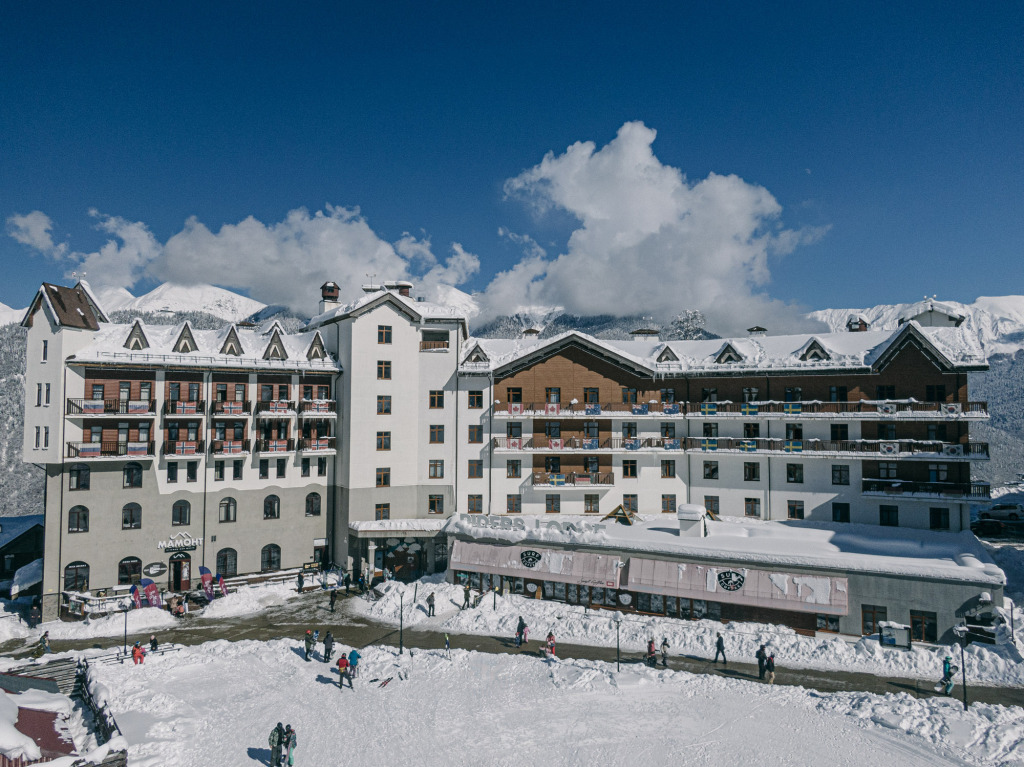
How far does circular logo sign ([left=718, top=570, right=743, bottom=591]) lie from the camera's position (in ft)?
112

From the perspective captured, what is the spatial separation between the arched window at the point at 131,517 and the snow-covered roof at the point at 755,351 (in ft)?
80.4

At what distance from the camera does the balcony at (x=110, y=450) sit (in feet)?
128

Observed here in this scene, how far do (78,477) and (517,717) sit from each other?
32.6 m

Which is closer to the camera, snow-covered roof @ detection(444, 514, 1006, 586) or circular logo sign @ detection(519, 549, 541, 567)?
snow-covered roof @ detection(444, 514, 1006, 586)

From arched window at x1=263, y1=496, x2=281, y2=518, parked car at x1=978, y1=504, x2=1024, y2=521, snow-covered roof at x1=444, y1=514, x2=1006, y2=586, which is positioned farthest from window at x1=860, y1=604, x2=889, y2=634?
parked car at x1=978, y1=504, x2=1024, y2=521

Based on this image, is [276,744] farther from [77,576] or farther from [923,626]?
[923,626]

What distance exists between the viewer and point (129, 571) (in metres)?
41.0

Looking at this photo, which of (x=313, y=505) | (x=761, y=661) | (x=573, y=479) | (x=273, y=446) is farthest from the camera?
(x=313, y=505)

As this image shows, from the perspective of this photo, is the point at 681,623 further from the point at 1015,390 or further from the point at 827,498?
the point at 1015,390

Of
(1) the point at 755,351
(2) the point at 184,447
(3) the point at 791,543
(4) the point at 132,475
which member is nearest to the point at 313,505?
(2) the point at 184,447

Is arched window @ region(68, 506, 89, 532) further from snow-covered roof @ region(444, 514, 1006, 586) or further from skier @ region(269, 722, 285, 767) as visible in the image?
skier @ region(269, 722, 285, 767)

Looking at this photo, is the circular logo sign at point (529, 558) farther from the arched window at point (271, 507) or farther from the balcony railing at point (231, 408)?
the balcony railing at point (231, 408)

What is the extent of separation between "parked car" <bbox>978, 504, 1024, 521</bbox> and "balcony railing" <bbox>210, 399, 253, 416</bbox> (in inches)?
2824

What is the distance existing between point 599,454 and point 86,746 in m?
33.5
